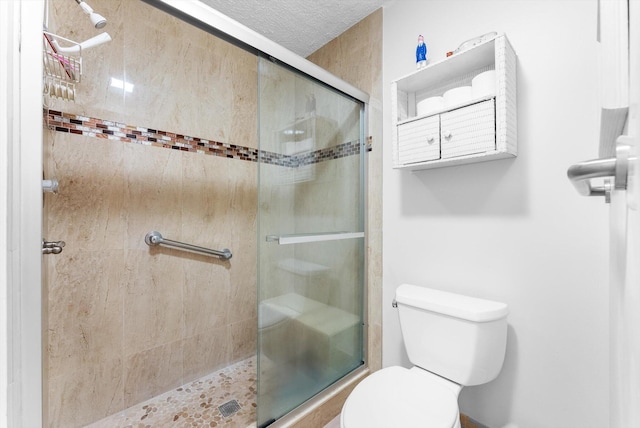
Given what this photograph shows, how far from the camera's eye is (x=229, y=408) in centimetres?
145

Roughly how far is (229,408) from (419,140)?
1.63 m

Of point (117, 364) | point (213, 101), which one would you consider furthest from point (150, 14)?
point (117, 364)

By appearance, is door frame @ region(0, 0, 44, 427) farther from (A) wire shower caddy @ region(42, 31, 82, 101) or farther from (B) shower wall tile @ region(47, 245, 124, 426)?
(B) shower wall tile @ region(47, 245, 124, 426)

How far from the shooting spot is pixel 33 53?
587 mm

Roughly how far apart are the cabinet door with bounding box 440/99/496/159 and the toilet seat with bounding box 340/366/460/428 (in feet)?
2.94

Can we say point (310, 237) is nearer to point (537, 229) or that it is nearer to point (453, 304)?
point (453, 304)

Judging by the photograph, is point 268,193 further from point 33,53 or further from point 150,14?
point 150,14

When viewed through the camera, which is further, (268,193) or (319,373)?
(319,373)

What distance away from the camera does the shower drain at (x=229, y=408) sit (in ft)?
4.63

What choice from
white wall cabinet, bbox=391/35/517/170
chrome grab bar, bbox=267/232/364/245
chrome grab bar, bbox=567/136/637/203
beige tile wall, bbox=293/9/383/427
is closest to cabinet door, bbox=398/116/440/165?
white wall cabinet, bbox=391/35/517/170

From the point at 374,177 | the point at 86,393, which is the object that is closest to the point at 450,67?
the point at 374,177

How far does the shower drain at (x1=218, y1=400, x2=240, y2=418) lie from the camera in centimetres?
141

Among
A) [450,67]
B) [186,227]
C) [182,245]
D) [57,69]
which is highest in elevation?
[450,67]

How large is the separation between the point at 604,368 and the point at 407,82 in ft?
4.38
